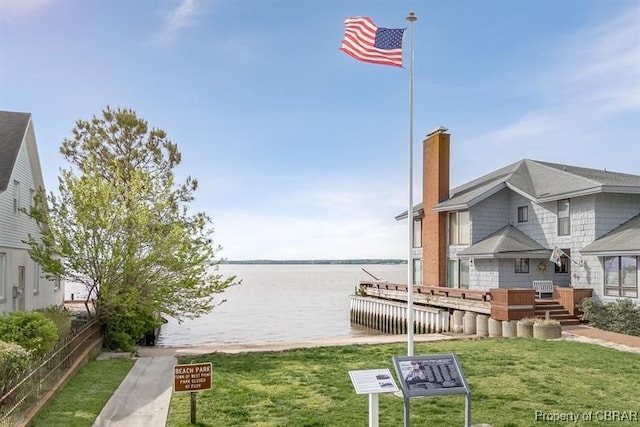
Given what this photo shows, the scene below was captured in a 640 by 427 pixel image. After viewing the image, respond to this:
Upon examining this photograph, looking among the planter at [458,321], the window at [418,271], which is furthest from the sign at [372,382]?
the window at [418,271]

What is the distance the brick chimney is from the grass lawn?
1577 cm

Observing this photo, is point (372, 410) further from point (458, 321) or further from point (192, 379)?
point (458, 321)

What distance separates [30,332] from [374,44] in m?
10.9

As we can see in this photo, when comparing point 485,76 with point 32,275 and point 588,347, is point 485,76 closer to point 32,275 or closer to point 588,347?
point 588,347

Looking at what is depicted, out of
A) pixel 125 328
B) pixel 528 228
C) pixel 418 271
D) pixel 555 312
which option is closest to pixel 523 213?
pixel 528 228

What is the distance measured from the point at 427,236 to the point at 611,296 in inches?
502

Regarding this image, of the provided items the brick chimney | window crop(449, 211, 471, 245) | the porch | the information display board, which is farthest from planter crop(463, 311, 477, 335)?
the information display board

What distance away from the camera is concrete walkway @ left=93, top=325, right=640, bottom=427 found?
994 cm

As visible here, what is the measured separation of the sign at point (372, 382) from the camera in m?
8.00

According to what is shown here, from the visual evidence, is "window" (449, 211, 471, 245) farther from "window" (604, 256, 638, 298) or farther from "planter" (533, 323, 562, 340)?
"planter" (533, 323, 562, 340)

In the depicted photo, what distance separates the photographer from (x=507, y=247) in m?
27.9

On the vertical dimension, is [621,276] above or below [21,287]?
above

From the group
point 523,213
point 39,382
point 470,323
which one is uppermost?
point 523,213

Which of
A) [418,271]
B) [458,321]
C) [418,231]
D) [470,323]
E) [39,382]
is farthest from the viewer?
[418,271]
